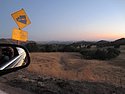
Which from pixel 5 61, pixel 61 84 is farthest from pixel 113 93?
pixel 5 61

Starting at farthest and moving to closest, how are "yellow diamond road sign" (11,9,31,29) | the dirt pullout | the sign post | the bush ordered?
the bush → "yellow diamond road sign" (11,9,31,29) → the sign post → the dirt pullout

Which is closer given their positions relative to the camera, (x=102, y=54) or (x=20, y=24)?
(x=20, y=24)

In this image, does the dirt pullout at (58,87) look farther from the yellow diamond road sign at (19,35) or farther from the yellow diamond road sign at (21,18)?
the yellow diamond road sign at (21,18)

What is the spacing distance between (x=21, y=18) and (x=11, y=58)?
910 centimetres

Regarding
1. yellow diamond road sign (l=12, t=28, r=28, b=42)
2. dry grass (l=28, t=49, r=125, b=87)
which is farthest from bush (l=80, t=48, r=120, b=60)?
yellow diamond road sign (l=12, t=28, r=28, b=42)

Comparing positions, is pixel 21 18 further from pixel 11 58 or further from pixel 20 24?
pixel 11 58

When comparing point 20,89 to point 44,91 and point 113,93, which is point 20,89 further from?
point 113,93

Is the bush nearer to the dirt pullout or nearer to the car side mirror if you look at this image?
the dirt pullout

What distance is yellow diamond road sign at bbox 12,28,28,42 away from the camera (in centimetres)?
1118

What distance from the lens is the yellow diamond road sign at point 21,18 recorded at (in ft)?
37.8

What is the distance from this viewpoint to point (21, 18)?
39.0 ft

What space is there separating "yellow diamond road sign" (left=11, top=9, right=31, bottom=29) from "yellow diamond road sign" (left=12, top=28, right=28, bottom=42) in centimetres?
34

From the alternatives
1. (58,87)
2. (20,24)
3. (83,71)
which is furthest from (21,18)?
(83,71)

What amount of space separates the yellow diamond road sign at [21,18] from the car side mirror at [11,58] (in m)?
8.16
